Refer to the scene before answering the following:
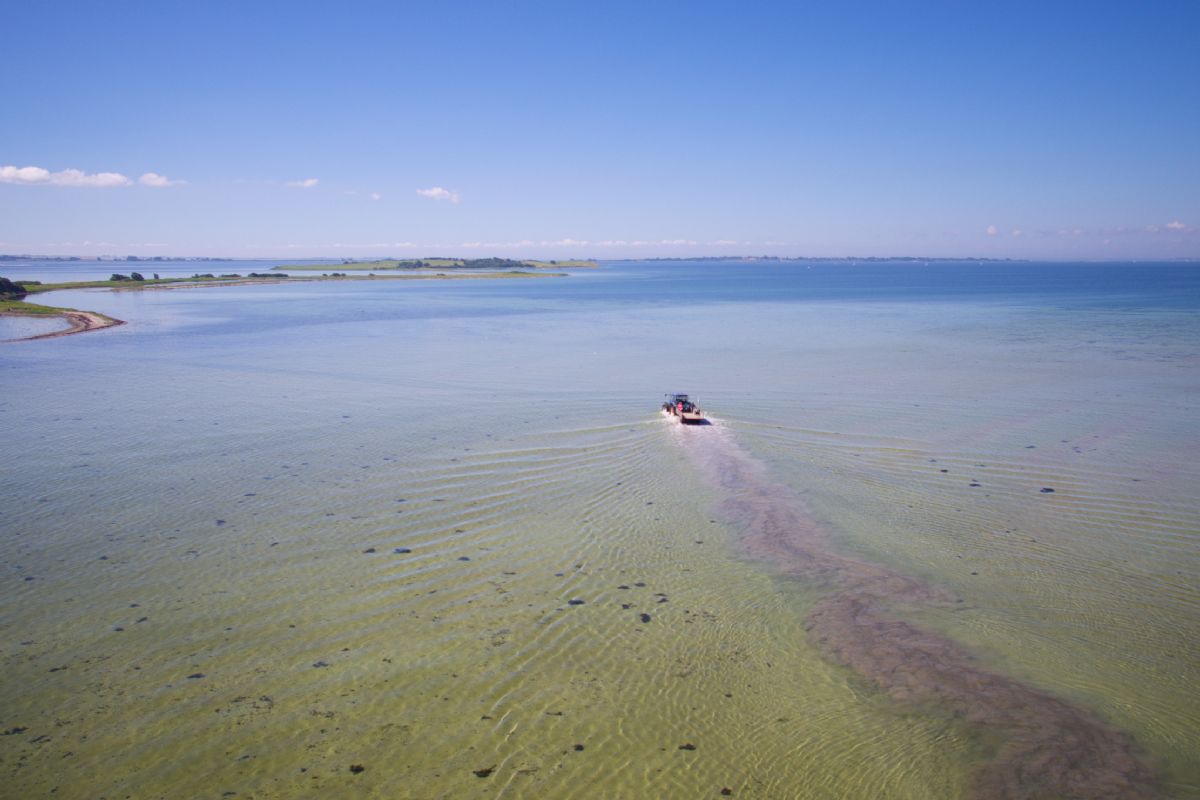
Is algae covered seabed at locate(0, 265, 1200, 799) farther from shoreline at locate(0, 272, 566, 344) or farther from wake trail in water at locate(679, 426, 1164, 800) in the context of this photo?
shoreline at locate(0, 272, 566, 344)

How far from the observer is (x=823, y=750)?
8.45 meters

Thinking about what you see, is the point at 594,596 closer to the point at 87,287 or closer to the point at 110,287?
the point at 87,287

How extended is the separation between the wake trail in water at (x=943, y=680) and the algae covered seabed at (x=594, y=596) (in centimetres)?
6

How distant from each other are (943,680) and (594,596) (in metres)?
5.54

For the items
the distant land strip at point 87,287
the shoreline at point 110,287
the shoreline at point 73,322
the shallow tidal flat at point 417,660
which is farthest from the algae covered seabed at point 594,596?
the distant land strip at point 87,287

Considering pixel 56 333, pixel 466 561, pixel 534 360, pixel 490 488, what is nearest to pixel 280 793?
pixel 466 561

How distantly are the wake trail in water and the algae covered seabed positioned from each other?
55mm

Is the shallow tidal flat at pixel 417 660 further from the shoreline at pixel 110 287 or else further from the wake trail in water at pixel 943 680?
Result: the shoreline at pixel 110 287

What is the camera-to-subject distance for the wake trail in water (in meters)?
7.93

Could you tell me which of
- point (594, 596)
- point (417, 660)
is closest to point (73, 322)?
point (417, 660)

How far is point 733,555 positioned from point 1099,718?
6327 millimetres

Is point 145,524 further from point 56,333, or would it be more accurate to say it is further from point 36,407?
point 56,333

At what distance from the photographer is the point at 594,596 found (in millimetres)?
12070

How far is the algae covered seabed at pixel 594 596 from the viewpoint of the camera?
8250 mm
